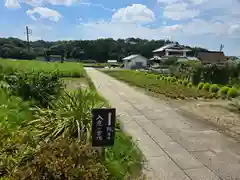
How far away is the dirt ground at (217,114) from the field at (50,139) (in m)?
2.89

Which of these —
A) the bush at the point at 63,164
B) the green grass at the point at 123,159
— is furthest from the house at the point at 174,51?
the bush at the point at 63,164

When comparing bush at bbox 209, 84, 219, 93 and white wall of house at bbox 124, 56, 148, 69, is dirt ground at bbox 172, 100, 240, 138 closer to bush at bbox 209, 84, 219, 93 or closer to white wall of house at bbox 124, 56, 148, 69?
bush at bbox 209, 84, 219, 93

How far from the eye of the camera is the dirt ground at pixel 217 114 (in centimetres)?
620

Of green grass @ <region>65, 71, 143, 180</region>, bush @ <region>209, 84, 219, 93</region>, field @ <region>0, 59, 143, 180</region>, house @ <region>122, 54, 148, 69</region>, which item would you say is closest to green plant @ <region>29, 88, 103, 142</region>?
field @ <region>0, 59, 143, 180</region>

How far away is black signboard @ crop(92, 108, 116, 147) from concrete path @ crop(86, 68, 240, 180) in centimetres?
107

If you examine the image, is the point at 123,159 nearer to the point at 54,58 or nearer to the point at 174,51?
the point at 54,58

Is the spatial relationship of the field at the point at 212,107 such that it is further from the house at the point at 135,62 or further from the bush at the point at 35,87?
the house at the point at 135,62

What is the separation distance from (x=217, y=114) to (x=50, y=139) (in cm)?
560

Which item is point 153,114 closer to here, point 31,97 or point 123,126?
point 123,126

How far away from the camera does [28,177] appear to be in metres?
2.54

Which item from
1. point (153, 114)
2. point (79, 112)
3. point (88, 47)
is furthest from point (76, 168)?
point (88, 47)

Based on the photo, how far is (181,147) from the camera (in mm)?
4746

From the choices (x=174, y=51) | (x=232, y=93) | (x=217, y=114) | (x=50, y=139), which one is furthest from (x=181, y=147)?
(x=174, y=51)

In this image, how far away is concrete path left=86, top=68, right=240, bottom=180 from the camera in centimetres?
378
